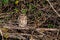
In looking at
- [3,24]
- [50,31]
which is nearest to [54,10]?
[50,31]

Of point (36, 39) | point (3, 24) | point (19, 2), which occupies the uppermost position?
point (19, 2)

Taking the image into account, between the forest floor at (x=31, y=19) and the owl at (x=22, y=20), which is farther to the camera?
the owl at (x=22, y=20)

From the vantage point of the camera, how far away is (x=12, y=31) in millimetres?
3438

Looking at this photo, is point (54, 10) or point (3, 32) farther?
point (54, 10)

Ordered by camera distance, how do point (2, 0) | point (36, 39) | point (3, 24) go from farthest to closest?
point (2, 0) → point (3, 24) → point (36, 39)

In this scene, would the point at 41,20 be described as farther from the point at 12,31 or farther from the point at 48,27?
the point at 12,31

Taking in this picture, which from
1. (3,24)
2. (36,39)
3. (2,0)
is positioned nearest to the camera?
(36,39)

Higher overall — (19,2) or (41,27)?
(19,2)

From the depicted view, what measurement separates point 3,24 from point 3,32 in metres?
0.21

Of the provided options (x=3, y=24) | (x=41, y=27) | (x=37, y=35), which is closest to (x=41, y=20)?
(x=41, y=27)

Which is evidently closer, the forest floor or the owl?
the forest floor

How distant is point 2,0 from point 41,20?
0.87m

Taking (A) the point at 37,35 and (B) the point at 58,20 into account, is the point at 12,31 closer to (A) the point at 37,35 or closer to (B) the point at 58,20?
(A) the point at 37,35

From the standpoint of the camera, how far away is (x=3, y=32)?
3.40 meters
